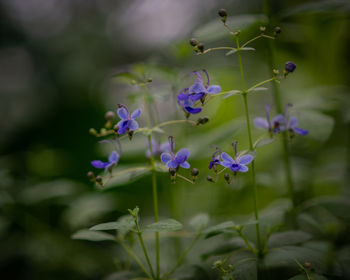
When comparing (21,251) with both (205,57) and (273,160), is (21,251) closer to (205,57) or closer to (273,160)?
(273,160)

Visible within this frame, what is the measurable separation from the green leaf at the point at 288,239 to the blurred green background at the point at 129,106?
0.35 m

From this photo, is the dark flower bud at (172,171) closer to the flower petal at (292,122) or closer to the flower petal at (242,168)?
the flower petal at (242,168)

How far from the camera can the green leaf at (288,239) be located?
41.2 inches

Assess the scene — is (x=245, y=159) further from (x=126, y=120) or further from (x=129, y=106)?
(x=129, y=106)

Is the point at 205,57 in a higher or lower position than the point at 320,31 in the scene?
higher

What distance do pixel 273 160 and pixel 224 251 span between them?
135cm

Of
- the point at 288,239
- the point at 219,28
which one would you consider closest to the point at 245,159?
the point at 288,239

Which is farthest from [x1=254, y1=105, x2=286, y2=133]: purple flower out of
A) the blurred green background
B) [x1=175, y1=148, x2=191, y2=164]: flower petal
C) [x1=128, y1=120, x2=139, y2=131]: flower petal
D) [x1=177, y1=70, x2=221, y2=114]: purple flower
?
[x1=128, y1=120, x2=139, y2=131]: flower petal

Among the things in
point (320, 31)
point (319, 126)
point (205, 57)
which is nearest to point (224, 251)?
point (319, 126)

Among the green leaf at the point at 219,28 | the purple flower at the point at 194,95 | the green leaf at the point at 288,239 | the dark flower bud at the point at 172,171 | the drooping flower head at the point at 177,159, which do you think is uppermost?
the green leaf at the point at 219,28

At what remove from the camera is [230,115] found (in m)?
2.57

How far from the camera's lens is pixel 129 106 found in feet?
7.70

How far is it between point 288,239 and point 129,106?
160cm

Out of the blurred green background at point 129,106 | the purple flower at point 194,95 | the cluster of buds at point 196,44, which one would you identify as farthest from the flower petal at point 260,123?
the cluster of buds at point 196,44
